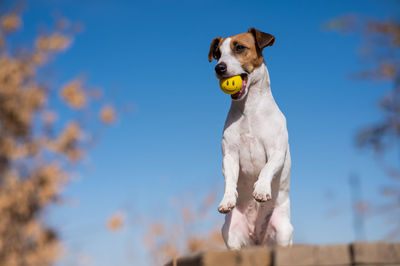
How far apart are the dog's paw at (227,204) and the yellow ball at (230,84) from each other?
2.53 feet

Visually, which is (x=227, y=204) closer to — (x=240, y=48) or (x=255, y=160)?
(x=255, y=160)

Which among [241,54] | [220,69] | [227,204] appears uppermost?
[241,54]

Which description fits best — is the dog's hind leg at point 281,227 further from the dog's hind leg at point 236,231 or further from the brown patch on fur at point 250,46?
the brown patch on fur at point 250,46

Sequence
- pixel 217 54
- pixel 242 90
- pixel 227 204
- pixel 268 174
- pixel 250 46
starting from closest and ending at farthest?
1. pixel 227 204
2. pixel 268 174
3. pixel 242 90
4. pixel 250 46
5. pixel 217 54

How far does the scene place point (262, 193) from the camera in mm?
2961

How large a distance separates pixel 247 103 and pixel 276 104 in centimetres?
27

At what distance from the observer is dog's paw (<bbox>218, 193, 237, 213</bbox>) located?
294 centimetres

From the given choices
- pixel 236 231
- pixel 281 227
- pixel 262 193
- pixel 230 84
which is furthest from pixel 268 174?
pixel 230 84

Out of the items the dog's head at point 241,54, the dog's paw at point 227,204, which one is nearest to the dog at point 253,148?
the dog's head at point 241,54

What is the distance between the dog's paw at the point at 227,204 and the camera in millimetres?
2941

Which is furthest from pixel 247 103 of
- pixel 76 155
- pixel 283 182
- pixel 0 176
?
pixel 0 176

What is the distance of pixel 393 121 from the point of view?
7.01 m

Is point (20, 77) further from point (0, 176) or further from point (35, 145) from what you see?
point (0, 176)

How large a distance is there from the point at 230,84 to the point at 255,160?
0.62 meters
